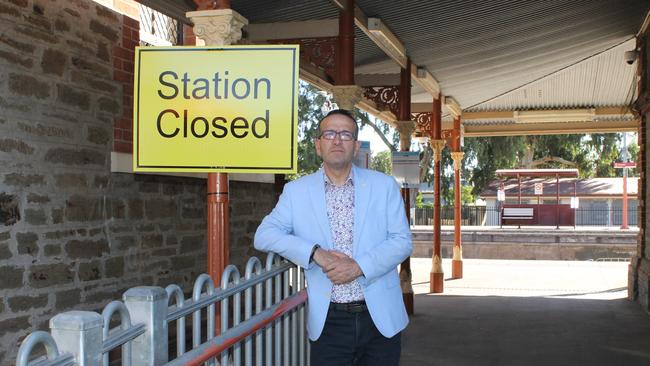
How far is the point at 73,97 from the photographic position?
5.38 m

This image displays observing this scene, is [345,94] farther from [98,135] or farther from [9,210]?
[9,210]

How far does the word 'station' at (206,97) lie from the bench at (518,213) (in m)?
26.8

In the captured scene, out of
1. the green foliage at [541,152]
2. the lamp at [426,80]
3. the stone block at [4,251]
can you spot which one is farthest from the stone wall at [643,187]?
the green foliage at [541,152]

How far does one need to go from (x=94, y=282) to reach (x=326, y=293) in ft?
10.2

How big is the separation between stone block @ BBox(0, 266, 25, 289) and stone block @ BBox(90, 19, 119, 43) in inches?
76.7

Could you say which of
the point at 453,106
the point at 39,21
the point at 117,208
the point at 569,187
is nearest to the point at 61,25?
the point at 39,21

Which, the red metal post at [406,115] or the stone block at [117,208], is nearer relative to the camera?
the stone block at [117,208]

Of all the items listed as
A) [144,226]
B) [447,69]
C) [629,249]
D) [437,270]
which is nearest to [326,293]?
[144,226]

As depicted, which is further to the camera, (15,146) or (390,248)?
(15,146)

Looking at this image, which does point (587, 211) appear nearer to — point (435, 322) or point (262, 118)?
point (435, 322)

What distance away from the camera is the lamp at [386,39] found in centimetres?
803

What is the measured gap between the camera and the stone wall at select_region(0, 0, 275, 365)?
15.5 ft

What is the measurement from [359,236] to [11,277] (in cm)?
277

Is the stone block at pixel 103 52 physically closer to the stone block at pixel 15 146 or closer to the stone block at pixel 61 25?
the stone block at pixel 61 25
